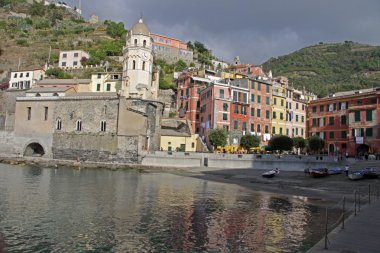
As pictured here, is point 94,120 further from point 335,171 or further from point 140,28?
point 335,171

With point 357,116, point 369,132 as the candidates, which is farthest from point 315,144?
point 357,116

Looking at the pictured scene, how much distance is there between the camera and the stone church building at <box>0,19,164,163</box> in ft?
196

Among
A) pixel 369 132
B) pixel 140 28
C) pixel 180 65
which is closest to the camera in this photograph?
pixel 369 132

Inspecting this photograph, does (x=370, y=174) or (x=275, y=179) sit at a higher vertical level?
(x=370, y=174)

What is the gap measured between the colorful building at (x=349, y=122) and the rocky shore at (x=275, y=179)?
14280 mm

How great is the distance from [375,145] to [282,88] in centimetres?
2178

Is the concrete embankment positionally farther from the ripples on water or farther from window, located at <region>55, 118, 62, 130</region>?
window, located at <region>55, 118, 62, 130</region>

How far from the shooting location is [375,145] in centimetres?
5788

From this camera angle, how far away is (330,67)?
166 m

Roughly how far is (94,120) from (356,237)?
178 feet

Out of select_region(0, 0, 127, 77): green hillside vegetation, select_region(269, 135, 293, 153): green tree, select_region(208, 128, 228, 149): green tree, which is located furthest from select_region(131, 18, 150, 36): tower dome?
select_region(269, 135, 293, 153): green tree

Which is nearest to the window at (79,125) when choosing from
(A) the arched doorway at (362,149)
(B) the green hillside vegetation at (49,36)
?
(B) the green hillside vegetation at (49,36)

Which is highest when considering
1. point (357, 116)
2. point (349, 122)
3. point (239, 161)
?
point (357, 116)

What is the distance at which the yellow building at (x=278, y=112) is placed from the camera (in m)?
69.6
